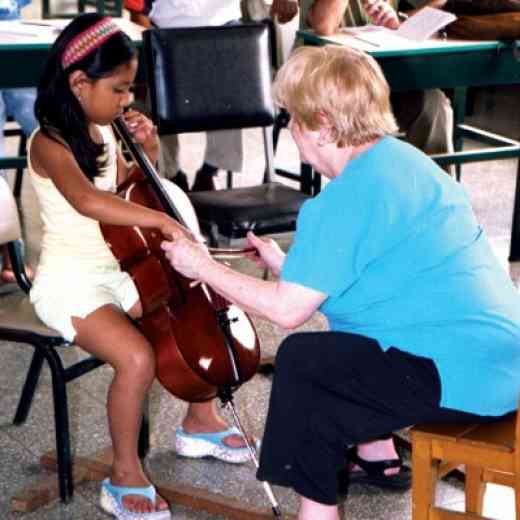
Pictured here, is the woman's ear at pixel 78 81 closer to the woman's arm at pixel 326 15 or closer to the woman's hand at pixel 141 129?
the woman's hand at pixel 141 129

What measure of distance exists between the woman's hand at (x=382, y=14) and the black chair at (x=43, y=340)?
2065 mm

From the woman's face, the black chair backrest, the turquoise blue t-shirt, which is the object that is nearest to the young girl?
the woman's face

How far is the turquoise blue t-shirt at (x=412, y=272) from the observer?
6.10 feet

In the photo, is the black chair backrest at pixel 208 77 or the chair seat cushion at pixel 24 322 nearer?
the chair seat cushion at pixel 24 322

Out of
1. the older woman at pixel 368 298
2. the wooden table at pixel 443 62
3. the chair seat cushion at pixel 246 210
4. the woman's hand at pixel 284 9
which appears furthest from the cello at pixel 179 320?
the woman's hand at pixel 284 9

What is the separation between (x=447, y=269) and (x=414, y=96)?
2.71 m

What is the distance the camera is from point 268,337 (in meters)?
3.40

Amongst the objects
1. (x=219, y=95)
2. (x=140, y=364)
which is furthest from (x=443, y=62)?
(x=140, y=364)

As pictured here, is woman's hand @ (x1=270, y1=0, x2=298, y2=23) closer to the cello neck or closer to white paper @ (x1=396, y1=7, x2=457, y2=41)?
white paper @ (x1=396, y1=7, x2=457, y2=41)

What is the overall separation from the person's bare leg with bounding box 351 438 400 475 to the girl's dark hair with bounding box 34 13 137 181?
0.88 m

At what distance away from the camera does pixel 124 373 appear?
92.2 inches

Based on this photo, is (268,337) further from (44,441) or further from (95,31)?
(95,31)

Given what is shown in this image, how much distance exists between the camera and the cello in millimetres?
2305

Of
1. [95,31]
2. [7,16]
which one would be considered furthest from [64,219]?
[7,16]
